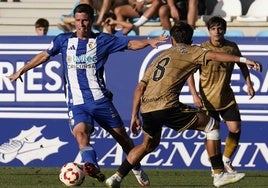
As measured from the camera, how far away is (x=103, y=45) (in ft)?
42.7

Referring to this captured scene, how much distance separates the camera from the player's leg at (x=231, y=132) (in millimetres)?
14883

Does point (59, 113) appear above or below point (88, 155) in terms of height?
below

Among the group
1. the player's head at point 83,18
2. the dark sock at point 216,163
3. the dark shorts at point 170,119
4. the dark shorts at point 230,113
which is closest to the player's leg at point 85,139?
the dark shorts at point 170,119

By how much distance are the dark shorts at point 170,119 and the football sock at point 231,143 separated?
2.39 metres

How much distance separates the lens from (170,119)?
12.7 metres

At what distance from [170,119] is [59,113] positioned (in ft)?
14.0

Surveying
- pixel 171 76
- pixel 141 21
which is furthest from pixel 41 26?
pixel 171 76

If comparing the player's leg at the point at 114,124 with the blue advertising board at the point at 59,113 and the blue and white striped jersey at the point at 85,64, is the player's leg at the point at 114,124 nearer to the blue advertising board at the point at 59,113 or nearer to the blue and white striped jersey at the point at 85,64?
the blue and white striped jersey at the point at 85,64

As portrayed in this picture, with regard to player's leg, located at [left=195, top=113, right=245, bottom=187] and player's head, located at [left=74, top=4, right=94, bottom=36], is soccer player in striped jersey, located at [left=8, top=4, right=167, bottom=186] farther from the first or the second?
player's leg, located at [left=195, top=113, right=245, bottom=187]

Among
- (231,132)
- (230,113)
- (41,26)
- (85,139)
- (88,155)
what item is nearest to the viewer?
(88,155)

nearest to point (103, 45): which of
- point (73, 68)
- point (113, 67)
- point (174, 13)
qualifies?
point (73, 68)

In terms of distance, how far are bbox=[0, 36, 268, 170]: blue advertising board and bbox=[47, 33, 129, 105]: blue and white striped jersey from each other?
3.59 meters

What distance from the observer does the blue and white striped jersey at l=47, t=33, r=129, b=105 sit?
12953 millimetres

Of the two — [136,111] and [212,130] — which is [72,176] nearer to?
[136,111]
